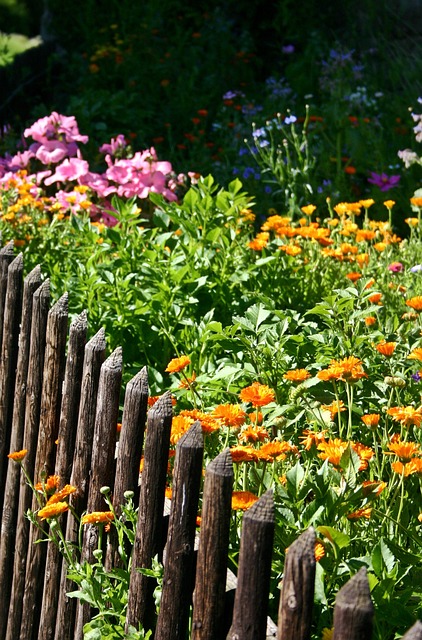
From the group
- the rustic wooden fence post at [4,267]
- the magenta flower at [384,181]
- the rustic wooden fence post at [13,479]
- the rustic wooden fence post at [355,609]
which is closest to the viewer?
the rustic wooden fence post at [355,609]

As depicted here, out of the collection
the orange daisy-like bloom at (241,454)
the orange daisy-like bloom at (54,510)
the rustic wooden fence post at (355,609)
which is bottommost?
the rustic wooden fence post at (355,609)

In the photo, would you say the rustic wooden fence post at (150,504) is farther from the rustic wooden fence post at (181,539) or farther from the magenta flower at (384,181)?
the magenta flower at (384,181)

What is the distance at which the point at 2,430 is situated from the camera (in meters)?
2.90

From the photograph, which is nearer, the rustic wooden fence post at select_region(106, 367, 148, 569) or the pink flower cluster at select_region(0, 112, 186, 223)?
the rustic wooden fence post at select_region(106, 367, 148, 569)

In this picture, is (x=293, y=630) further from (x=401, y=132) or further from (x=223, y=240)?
(x=401, y=132)

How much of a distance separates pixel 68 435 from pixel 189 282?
95cm

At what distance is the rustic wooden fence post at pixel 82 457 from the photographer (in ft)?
7.32

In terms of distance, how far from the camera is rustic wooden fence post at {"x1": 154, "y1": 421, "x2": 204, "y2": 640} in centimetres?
173

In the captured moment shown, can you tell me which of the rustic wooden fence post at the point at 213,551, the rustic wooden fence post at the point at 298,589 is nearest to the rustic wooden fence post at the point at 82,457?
the rustic wooden fence post at the point at 213,551

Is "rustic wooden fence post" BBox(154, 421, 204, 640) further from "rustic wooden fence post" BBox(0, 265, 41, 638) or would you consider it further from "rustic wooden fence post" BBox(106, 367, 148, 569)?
"rustic wooden fence post" BBox(0, 265, 41, 638)

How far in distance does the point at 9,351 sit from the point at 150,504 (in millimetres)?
1111

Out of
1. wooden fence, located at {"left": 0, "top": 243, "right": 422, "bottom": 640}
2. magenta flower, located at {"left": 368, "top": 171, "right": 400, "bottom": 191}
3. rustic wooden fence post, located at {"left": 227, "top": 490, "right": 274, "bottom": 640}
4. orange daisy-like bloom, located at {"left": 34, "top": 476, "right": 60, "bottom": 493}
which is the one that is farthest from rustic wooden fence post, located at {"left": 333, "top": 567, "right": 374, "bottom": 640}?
magenta flower, located at {"left": 368, "top": 171, "right": 400, "bottom": 191}

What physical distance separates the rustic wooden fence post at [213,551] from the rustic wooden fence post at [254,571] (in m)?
0.11

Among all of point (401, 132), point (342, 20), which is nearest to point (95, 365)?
point (401, 132)
